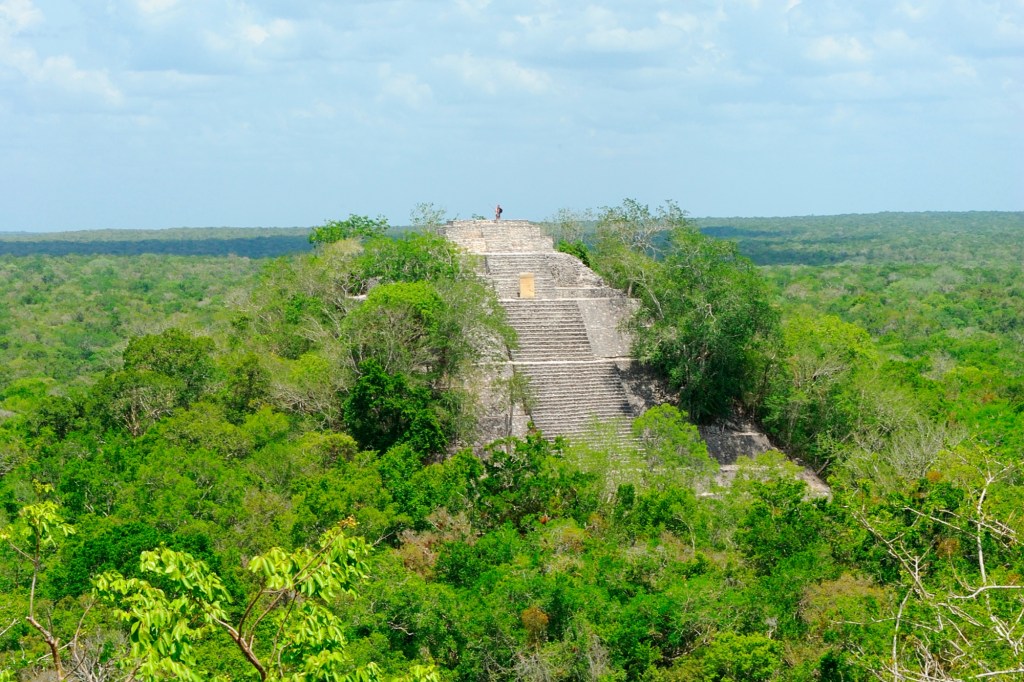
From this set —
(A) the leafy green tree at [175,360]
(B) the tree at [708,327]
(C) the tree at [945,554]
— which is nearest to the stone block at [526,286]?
(B) the tree at [708,327]

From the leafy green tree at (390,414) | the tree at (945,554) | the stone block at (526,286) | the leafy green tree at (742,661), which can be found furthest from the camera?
the stone block at (526,286)

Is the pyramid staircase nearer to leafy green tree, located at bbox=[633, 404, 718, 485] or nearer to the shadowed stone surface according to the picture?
the shadowed stone surface

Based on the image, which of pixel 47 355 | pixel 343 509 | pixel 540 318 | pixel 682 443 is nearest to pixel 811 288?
pixel 47 355

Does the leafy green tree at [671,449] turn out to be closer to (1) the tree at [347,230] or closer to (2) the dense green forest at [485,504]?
(2) the dense green forest at [485,504]

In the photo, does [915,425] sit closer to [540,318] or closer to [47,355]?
[540,318]

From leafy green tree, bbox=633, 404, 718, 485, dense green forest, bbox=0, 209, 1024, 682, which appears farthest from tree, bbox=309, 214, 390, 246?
leafy green tree, bbox=633, 404, 718, 485

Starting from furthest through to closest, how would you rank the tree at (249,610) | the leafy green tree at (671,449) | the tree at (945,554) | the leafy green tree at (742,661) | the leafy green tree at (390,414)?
A: the leafy green tree at (390,414) < the leafy green tree at (671,449) < the leafy green tree at (742,661) < the tree at (945,554) < the tree at (249,610)

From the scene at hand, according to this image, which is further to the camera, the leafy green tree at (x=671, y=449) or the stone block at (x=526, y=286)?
the stone block at (x=526, y=286)

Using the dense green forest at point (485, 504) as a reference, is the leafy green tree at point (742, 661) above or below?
below
